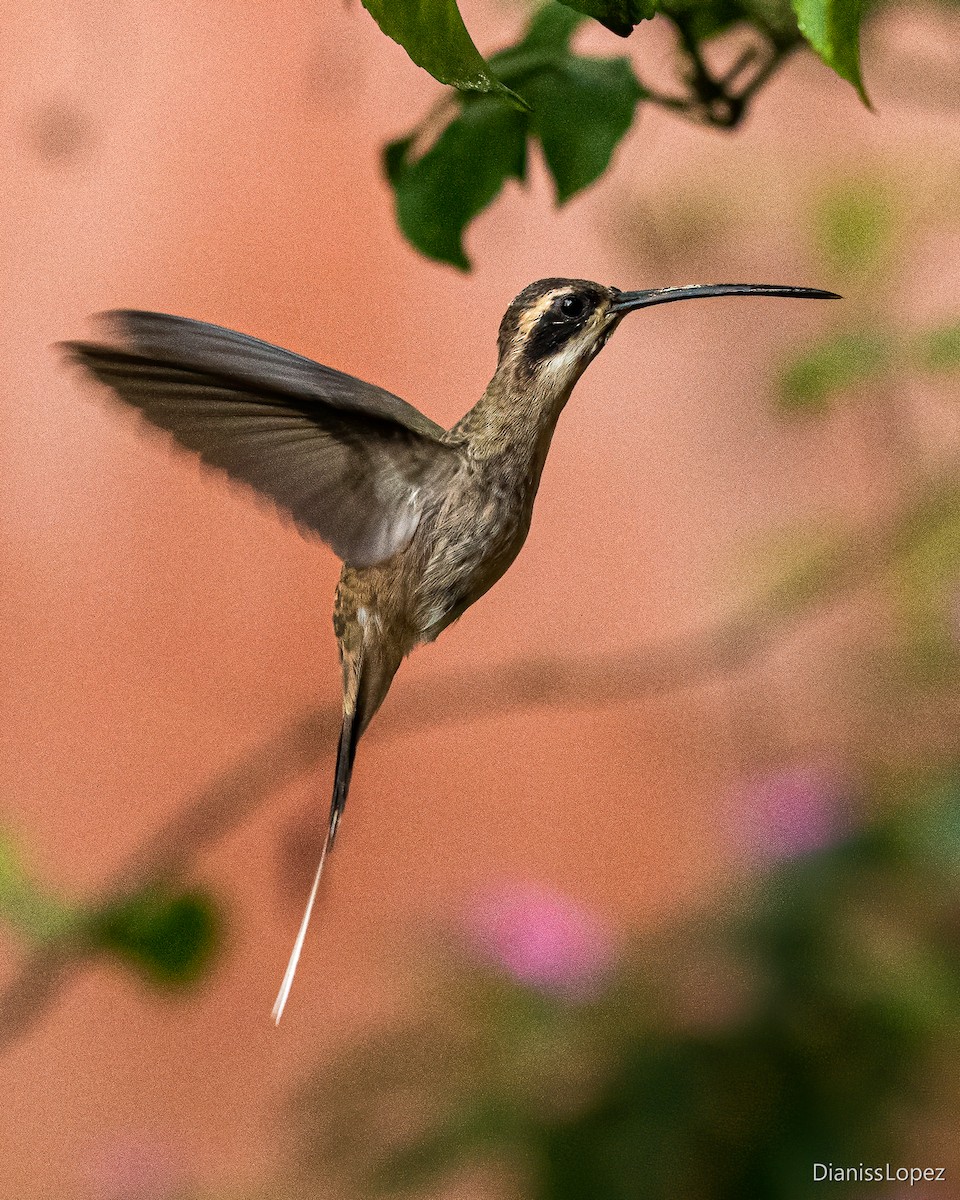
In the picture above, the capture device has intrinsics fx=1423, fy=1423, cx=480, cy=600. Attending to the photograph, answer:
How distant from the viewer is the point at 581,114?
1.27 ft

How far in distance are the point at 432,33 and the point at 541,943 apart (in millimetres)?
740

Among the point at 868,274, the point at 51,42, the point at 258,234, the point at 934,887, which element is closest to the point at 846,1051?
the point at 934,887

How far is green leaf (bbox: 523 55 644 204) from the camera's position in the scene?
0.38m

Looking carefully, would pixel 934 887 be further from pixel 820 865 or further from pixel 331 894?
pixel 331 894

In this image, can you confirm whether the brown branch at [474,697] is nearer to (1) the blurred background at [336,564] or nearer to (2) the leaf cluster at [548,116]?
(1) the blurred background at [336,564]

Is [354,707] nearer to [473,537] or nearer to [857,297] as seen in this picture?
[473,537]

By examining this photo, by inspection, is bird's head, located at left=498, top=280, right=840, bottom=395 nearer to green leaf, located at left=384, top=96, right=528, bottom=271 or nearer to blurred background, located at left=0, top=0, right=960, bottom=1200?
green leaf, located at left=384, top=96, right=528, bottom=271

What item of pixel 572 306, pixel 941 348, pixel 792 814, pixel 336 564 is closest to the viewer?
pixel 572 306

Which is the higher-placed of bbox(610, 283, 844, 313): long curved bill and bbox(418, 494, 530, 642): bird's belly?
bbox(610, 283, 844, 313): long curved bill

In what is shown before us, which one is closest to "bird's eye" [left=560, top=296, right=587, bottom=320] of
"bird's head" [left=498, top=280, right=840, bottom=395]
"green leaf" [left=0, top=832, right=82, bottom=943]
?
"bird's head" [left=498, top=280, right=840, bottom=395]

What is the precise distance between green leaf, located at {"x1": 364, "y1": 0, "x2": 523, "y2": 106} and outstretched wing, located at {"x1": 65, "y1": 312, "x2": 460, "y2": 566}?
0.09 metres

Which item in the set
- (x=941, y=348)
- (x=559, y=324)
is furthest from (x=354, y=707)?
(x=941, y=348)

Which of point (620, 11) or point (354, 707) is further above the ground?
point (620, 11)

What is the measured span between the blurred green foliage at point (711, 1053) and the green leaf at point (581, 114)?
465 millimetres
